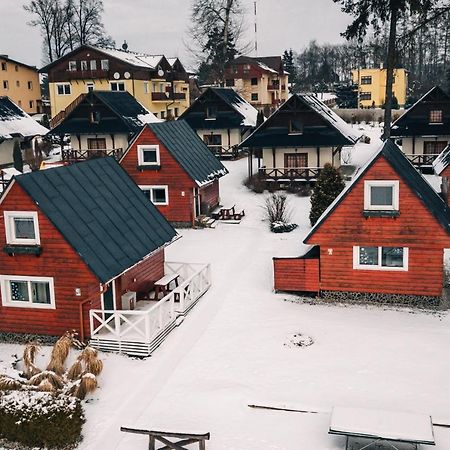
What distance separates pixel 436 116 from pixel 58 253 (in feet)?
108

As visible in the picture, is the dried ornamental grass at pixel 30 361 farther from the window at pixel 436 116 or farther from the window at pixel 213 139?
the window at pixel 213 139

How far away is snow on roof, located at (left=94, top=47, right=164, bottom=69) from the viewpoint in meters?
60.9

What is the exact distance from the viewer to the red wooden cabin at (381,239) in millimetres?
19672

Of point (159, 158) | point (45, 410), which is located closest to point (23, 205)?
point (45, 410)

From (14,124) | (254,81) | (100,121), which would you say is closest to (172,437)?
(100,121)

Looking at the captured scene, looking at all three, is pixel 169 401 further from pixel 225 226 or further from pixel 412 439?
pixel 225 226

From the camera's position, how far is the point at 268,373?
608 inches

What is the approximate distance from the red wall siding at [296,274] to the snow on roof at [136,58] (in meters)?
44.3

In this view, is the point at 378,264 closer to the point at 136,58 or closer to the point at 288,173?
the point at 288,173

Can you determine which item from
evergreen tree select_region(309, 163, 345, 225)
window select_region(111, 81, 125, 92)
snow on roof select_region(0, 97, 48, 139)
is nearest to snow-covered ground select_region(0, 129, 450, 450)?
evergreen tree select_region(309, 163, 345, 225)

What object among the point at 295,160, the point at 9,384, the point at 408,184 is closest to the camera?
the point at 9,384

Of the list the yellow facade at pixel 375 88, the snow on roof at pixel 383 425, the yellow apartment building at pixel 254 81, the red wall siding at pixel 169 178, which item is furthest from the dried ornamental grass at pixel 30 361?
the yellow facade at pixel 375 88

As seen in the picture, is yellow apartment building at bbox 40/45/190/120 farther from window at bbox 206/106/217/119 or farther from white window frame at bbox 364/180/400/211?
white window frame at bbox 364/180/400/211

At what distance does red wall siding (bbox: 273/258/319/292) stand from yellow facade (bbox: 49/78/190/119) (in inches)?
1691
